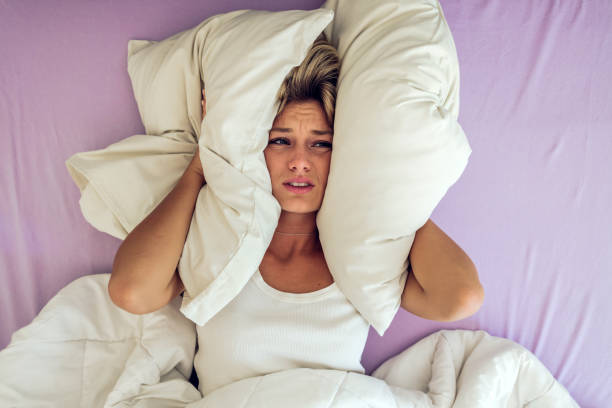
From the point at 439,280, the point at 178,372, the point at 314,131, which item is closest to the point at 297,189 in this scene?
the point at 314,131

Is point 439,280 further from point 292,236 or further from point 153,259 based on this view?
point 153,259

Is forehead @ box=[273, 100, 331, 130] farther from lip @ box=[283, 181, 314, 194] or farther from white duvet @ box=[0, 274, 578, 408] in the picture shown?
white duvet @ box=[0, 274, 578, 408]

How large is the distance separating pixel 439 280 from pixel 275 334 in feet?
1.19

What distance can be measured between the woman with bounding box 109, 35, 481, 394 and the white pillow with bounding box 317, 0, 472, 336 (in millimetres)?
41

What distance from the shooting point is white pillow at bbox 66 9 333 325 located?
32.5 inches

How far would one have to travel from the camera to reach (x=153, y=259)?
0.82m

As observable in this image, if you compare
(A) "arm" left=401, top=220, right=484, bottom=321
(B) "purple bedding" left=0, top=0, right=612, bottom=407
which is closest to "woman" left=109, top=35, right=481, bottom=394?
(A) "arm" left=401, top=220, right=484, bottom=321

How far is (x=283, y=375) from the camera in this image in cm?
88

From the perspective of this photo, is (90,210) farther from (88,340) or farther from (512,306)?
(512,306)

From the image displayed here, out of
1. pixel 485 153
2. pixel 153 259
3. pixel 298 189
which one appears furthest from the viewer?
pixel 485 153

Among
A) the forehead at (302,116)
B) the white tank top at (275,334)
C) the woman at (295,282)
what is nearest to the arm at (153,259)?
the woman at (295,282)

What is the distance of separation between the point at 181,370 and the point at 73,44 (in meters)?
0.88

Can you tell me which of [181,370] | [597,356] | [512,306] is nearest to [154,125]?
[181,370]

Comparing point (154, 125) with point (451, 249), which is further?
Answer: point (154, 125)
